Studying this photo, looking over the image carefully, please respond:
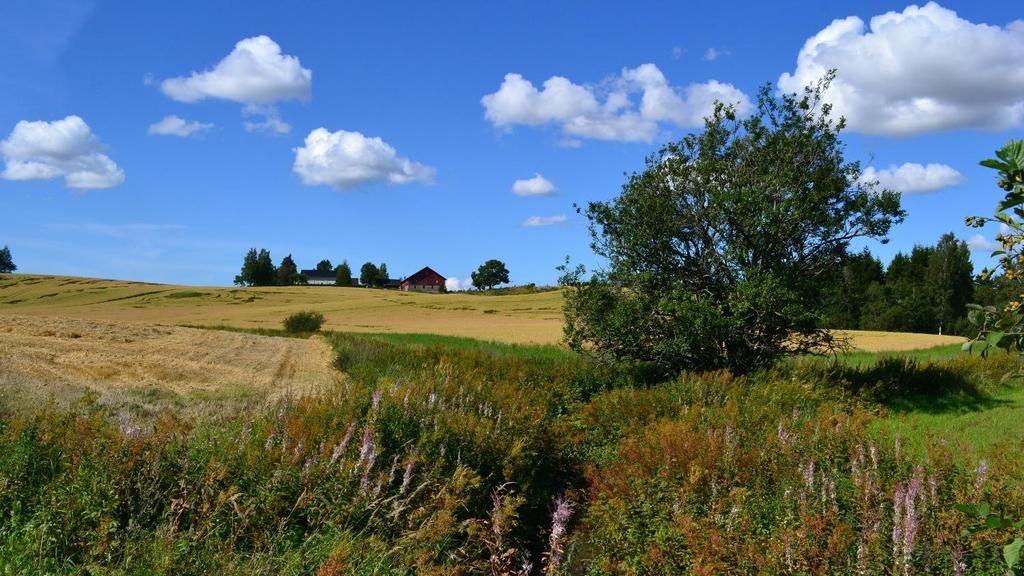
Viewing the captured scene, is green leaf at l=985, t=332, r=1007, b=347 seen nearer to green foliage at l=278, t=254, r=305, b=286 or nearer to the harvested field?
the harvested field

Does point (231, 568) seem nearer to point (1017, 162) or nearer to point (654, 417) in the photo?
point (1017, 162)

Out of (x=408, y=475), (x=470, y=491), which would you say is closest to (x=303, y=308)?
(x=470, y=491)

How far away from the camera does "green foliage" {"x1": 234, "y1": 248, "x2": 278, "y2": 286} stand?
101 meters

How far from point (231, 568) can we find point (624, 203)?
49.1 ft

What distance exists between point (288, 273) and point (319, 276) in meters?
21.6

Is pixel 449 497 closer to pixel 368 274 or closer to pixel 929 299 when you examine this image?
pixel 929 299

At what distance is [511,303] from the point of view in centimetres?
6469

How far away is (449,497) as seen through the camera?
6.50m

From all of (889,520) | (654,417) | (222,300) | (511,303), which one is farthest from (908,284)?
(889,520)

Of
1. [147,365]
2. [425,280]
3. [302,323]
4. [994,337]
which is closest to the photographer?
[994,337]

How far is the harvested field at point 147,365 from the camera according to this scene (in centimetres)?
1202

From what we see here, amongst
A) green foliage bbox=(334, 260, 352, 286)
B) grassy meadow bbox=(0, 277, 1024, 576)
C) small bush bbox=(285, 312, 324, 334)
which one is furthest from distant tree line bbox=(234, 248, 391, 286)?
grassy meadow bbox=(0, 277, 1024, 576)

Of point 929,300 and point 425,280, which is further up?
point 425,280

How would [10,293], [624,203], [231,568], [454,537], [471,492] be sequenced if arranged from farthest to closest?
1. [10,293]
2. [624,203]
3. [471,492]
4. [454,537]
5. [231,568]
